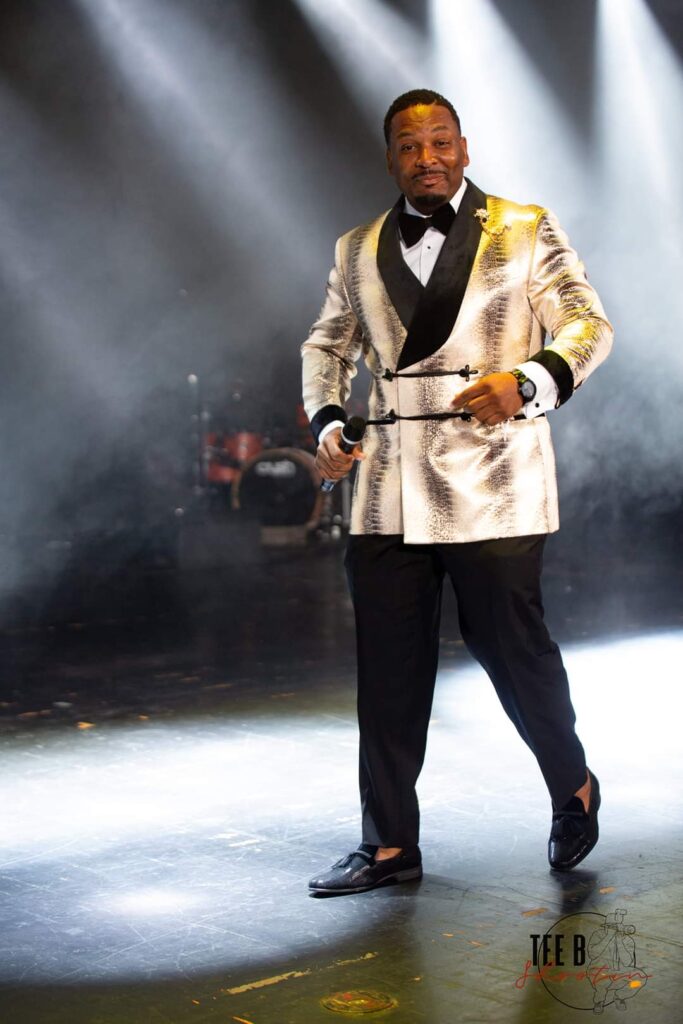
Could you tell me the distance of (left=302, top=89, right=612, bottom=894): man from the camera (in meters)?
2.36

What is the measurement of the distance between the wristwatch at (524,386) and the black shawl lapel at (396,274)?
0.78 feet

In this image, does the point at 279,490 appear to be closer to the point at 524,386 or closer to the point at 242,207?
the point at 242,207

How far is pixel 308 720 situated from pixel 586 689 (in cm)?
93

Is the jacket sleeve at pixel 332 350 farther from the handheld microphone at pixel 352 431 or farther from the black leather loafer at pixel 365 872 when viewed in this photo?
the black leather loafer at pixel 365 872

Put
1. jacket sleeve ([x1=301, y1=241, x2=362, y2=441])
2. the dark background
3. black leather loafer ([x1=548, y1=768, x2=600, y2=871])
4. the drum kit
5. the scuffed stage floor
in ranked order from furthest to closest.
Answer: the drum kit → the dark background → jacket sleeve ([x1=301, y1=241, x2=362, y2=441]) → black leather loafer ([x1=548, y1=768, x2=600, y2=871]) → the scuffed stage floor

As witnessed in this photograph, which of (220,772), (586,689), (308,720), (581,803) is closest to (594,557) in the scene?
(586,689)

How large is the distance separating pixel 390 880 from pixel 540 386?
0.84 m

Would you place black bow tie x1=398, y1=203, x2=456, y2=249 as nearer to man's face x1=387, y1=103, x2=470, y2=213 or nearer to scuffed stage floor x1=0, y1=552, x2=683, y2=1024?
man's face x1=387, y1=103, x2=470, y2=213

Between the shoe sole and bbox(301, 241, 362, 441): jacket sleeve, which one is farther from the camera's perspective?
bbox(301, 241, 362, 441): jacket sleeve

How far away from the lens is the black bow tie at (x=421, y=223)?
245cm

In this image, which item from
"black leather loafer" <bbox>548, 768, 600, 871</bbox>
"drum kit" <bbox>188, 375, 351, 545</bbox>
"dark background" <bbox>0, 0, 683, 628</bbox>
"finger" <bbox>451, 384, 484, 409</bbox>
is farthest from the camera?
"drum kit" <bbox>188, 375, 351, 545</bbox>

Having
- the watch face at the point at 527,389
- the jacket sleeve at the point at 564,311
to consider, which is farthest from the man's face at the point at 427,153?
the watch face at the point at 527,389

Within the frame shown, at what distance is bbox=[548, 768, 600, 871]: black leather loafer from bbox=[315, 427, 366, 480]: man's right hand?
26.3 inches

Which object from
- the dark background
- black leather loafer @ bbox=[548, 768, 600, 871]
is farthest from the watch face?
the dark background
